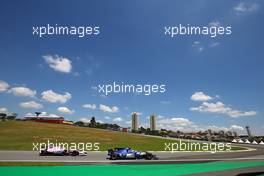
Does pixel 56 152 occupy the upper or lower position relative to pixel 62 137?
lower

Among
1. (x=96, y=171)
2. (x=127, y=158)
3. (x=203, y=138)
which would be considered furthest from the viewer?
(x=203, y=138)

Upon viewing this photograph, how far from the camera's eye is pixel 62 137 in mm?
56750

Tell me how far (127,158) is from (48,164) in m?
8.57

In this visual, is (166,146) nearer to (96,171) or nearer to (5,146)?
(5,146)

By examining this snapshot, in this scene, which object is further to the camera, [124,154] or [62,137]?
[62,137]

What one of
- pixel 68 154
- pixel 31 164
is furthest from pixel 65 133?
pixel 31 164

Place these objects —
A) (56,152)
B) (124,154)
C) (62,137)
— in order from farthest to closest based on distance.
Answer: (62,137) → (56,152) → (124,154)

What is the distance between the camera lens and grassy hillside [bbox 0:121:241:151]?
51.5 meters

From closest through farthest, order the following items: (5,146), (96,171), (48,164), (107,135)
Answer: (96,171)
(48,164)
(5,146)
(107,135)

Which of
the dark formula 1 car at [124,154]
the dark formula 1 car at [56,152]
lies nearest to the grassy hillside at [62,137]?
the dark formula 1 car at [56,152]

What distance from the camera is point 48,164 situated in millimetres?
25312

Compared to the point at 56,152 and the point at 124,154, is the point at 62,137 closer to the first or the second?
the point at 56,152

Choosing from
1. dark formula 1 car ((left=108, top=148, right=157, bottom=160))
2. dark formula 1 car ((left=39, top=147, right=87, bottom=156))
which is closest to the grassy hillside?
dark formula 1 car ((left=39, top=147, right=87, bottom=156))

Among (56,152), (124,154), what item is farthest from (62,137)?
(124,154)
